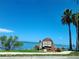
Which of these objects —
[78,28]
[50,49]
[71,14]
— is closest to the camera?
[50,49]

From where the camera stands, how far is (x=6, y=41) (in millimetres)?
61375

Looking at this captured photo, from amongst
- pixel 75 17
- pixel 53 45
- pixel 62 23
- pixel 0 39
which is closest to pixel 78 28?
pixel 75 17

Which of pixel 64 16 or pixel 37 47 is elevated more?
pixel 64 16

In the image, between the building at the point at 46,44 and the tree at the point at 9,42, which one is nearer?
the building at the point at 46,44

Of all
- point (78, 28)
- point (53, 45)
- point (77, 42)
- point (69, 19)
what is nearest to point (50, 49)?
point (53, 45)

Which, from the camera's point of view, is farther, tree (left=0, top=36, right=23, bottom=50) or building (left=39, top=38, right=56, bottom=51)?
tree (left=0, top=36, right=23, bottom=50)

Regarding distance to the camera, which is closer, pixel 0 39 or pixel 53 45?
pixel 53 45

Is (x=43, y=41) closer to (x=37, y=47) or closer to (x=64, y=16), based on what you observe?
(x=37, y=47)

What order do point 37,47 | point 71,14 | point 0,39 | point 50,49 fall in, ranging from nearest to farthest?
point 50,49 < point 37,47 < point 0,39 < point 71,14

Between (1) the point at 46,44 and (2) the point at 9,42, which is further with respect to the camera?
(2) the point at 9,42

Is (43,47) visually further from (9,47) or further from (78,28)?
(78,28)

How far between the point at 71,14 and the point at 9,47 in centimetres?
1910

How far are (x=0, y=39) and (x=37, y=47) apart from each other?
29.6ft

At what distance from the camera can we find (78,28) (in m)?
64.4
